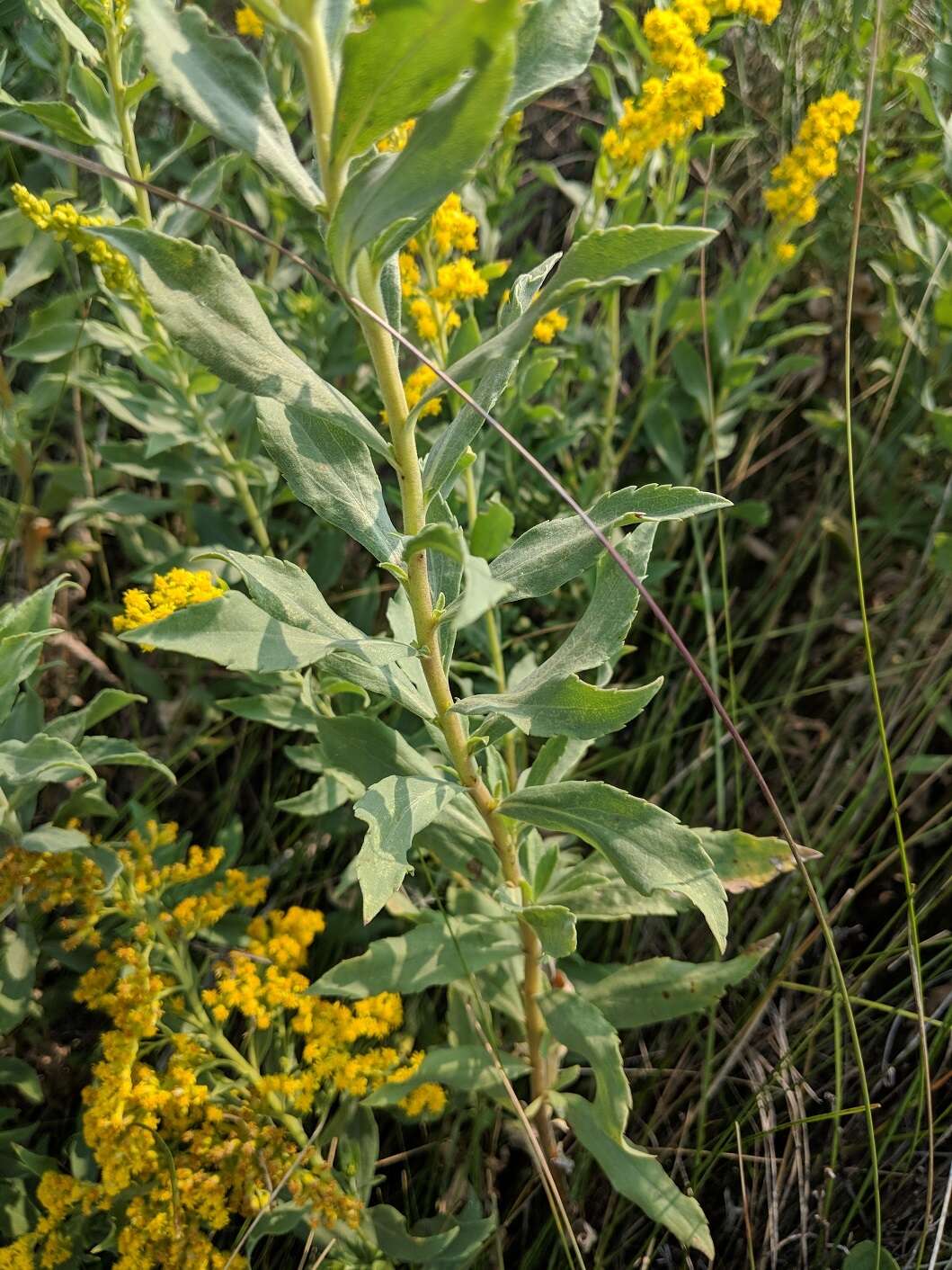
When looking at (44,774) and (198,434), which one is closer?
(44,774)

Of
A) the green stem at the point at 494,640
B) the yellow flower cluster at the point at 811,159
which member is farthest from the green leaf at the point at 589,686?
the yellow flower cluster at the point at 811,159

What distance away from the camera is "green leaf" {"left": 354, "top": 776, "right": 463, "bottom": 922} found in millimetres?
1184

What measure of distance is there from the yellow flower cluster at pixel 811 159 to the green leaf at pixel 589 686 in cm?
128

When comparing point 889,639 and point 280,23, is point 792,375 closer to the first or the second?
point 889,639

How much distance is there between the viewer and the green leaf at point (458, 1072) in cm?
178

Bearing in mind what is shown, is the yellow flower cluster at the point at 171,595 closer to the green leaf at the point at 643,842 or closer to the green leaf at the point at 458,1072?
the green leaf at the point at 643,842

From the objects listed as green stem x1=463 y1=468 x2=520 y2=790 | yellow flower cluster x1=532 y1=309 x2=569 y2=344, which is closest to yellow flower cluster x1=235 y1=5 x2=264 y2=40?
yellow flower cluster x1=532 y1=309 x2=569 y2=344

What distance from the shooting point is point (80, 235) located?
1714 mm

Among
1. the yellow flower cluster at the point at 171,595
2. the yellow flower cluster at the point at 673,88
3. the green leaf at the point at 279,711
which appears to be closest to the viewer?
the yellow flower cluster at the point at 171,595

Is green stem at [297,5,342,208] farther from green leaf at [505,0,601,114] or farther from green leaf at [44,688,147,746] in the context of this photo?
green leaf at [44,688,147,746]

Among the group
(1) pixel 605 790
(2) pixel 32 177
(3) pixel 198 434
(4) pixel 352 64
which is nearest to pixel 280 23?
(4) pixel 352 64

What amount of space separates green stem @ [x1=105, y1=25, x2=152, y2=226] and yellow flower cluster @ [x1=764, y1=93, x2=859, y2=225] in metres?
1.34

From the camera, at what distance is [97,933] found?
1.75m

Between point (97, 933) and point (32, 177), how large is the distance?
1.86 metres
